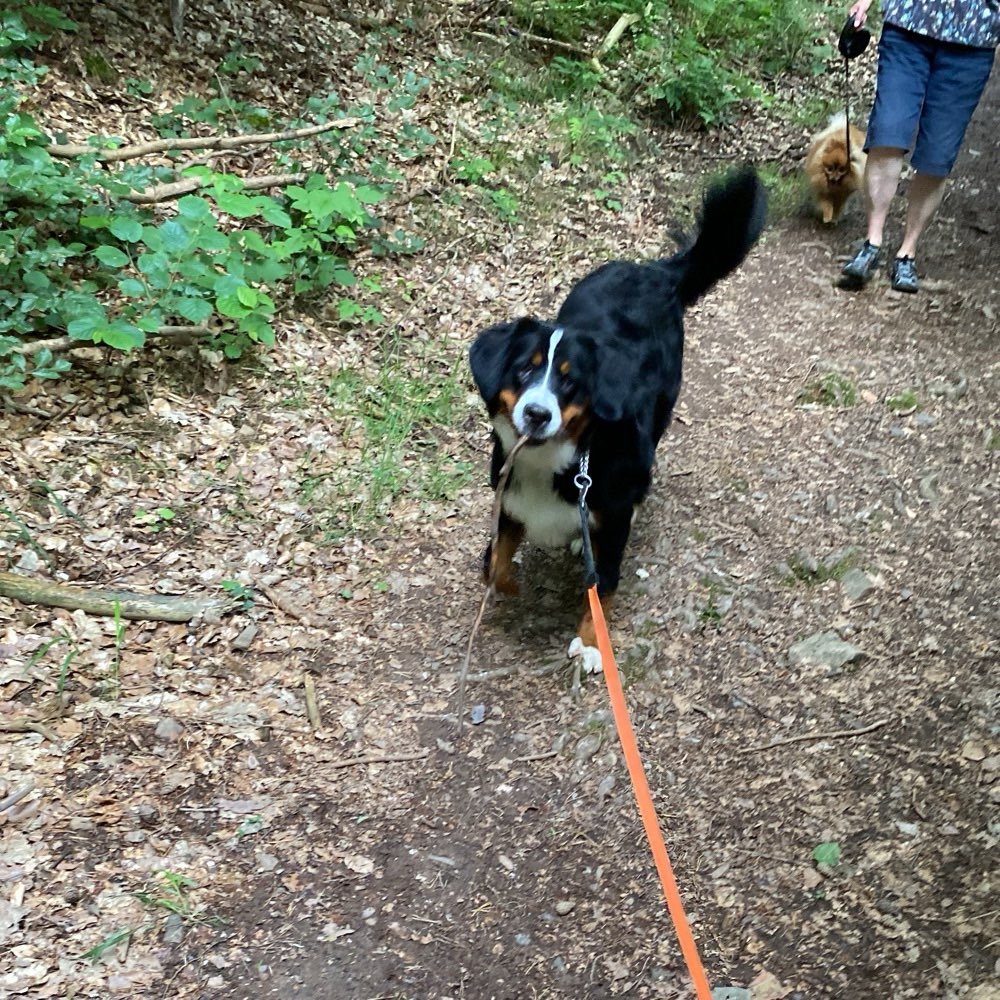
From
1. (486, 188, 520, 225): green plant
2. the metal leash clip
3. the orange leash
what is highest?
(486, 188, 520, 225): green plant

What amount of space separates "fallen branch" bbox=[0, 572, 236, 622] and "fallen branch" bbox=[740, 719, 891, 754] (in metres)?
2.03

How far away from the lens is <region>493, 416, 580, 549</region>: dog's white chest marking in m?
3.07

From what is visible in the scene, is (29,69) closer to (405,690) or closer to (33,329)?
(33,329)

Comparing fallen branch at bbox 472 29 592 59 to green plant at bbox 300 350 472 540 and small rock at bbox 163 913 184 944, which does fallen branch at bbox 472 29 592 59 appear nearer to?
green plant at bbox 300 350 472 540

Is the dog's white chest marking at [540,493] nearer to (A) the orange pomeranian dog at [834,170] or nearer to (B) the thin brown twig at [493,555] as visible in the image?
(B) the thin brown twig at [493,555]

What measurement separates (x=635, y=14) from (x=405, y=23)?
2.16 m

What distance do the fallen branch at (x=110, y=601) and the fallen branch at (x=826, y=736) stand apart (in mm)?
2032

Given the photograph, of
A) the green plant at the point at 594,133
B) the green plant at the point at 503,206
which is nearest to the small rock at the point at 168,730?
the green plant at the point at 503,206

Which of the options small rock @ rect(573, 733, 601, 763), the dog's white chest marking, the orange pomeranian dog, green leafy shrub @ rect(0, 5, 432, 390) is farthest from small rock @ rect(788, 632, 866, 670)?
the orange pomeranian dog

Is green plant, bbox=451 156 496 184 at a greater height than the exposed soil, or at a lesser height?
greater

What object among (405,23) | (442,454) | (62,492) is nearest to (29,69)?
(62,492)

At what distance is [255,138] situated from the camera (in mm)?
5152

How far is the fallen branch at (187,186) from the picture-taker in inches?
177

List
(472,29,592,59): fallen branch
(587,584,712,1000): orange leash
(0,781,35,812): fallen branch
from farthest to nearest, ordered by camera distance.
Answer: (472,29,592,59): fallen branch, (0,781,35,812): fallen branch, (587,584,712,1000): orange leash
